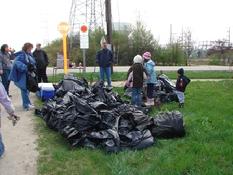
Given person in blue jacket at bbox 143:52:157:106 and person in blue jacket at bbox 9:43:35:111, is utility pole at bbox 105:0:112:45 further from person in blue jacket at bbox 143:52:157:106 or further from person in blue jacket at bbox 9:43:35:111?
person in blue jacket at bbox 9:43:35:111

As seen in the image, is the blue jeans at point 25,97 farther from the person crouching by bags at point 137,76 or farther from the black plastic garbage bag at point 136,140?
the black plastic garbage bag at point 136,140

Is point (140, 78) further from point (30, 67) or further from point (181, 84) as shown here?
point (30, 67)

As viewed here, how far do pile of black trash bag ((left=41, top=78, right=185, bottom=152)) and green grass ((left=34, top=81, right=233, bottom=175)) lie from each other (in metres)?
0.19

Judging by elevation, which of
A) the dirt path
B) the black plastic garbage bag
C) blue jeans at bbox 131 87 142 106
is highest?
blue jeans at bbox 131 87 142 106

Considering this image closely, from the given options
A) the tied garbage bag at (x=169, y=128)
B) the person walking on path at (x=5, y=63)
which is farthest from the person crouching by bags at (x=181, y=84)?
the person walking on path at (x=5, y=63)

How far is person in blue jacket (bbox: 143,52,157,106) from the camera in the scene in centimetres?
1170

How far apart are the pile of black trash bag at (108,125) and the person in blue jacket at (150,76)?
2.72m

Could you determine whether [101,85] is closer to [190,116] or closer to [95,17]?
[190,116]

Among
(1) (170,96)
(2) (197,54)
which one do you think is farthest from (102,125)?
(2) (197,54)

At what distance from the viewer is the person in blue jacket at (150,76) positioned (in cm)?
1170

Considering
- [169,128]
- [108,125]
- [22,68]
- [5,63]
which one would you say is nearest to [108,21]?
[5,63]

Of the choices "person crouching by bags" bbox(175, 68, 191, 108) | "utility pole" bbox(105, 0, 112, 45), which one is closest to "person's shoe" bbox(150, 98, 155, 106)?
"person crouching by bags" bbox(175, 68, 191, 108)

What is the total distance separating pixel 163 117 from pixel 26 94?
4.42 meters

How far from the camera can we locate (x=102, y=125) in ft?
25.7
